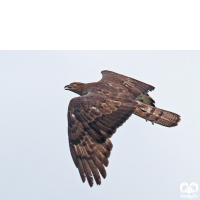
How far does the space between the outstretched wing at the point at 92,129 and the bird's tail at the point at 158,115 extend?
1465 mm

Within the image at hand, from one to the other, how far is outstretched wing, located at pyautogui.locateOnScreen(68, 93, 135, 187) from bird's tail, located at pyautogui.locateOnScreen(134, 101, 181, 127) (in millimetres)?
1465

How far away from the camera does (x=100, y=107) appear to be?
43.0 feet

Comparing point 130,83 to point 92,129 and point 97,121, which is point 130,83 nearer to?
point 97,121

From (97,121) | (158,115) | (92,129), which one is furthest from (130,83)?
(92,129)

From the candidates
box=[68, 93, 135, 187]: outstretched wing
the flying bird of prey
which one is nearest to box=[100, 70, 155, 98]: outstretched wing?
the flying bird of prey


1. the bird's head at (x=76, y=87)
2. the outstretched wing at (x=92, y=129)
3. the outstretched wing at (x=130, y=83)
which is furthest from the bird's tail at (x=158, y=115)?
the bird's head at (x=76, y=87)

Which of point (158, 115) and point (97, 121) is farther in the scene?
point (158, 115)

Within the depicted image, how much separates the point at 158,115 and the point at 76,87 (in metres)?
3.27

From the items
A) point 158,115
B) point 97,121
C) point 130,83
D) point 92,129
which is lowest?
point 92,129

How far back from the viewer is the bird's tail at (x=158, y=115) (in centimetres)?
1491

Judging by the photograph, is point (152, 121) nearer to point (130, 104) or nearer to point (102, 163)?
point (130, 104)

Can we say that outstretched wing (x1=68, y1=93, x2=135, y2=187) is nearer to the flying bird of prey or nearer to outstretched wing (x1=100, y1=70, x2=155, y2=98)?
the flying bird of prey

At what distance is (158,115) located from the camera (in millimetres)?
15094

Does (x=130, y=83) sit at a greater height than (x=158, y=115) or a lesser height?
greater
